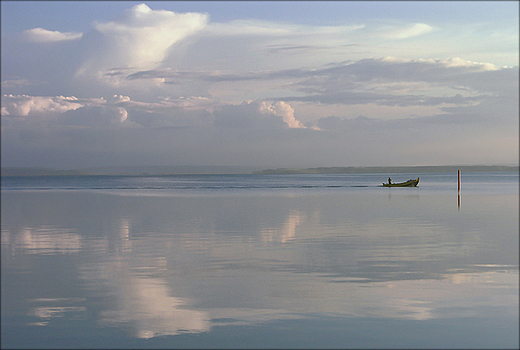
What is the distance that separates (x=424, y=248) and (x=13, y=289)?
537 inches

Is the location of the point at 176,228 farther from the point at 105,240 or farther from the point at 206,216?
the point at 206,216

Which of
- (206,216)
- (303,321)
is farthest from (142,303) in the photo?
(206,216)

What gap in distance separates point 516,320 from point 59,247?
16285 mm

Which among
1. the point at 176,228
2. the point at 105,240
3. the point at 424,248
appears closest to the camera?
the point at 424,248

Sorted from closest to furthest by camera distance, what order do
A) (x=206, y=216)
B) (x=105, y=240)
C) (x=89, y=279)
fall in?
(x=89, y=279) → (x=105, y=240) → (x=206, y=216)

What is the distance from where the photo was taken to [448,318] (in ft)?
32.8

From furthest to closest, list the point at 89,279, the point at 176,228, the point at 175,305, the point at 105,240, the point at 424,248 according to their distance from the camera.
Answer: the point at 176,228 → the point at 105,240 → the point at 424,248 → the point at 89,279 → the point at 175,305

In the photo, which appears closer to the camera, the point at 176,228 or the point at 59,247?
the point at 59,247

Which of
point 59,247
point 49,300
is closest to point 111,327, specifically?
point 49,300

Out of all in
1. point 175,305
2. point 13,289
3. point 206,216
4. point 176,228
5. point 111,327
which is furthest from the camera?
point 206,216

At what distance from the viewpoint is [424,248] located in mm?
18984

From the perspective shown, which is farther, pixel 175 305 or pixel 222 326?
pixel 175 305

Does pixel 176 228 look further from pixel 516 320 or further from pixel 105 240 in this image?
pixel 516 320

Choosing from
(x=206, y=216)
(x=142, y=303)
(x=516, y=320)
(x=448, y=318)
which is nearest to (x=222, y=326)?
(x=142, y=303)
